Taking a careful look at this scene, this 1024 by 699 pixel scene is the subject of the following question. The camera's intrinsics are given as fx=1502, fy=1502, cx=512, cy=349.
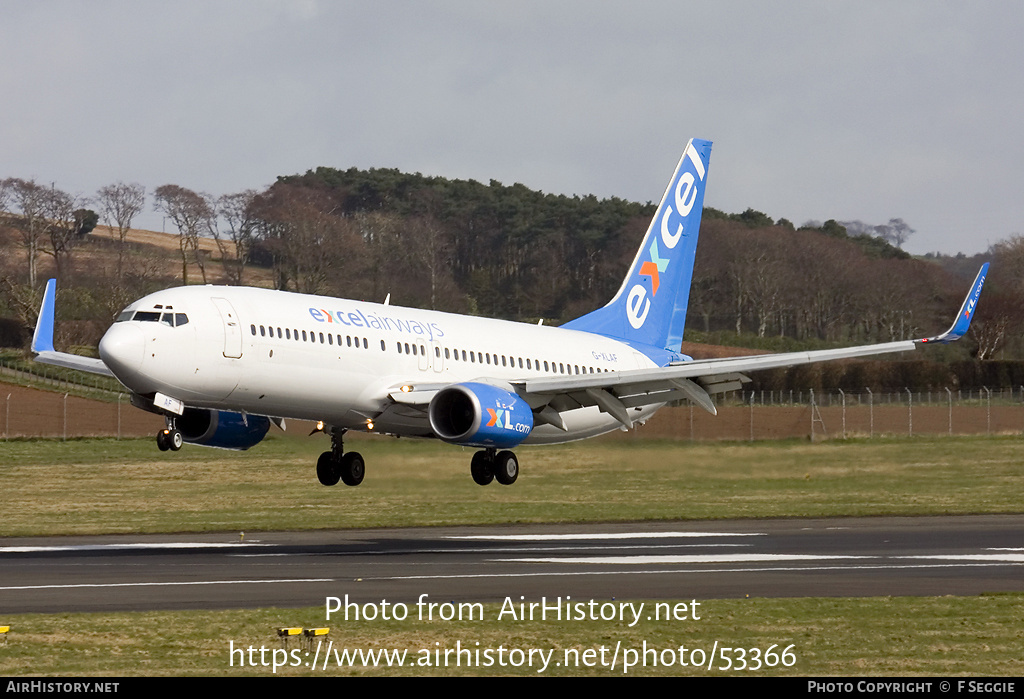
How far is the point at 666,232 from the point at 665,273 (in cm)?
141

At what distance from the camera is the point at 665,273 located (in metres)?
51.7

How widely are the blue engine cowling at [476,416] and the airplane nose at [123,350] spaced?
7844 millimetres

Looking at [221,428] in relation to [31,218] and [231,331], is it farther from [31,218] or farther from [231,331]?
[31,218]

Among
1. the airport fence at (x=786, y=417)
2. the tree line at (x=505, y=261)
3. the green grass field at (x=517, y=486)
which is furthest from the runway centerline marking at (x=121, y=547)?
the tree line at (x=505, y=261)

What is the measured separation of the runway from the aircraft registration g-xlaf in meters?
3.16

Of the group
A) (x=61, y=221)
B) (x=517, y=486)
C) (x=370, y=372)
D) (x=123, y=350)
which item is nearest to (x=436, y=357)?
(x=370, y=372)

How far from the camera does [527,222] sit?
15038 cm

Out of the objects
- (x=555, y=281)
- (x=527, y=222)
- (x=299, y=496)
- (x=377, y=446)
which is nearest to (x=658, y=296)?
(x=377, y=446)

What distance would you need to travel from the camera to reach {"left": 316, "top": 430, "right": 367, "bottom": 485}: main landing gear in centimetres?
4178

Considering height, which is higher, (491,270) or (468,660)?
(491,270)

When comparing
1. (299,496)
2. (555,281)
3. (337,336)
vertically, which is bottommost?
(299,496)

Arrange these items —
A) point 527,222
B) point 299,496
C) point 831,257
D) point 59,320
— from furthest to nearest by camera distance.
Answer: point 527,222 → point 831,257 → point 59,320 → point 299,496

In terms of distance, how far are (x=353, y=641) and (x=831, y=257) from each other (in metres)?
115

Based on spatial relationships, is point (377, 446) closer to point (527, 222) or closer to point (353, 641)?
point (353, 641)
